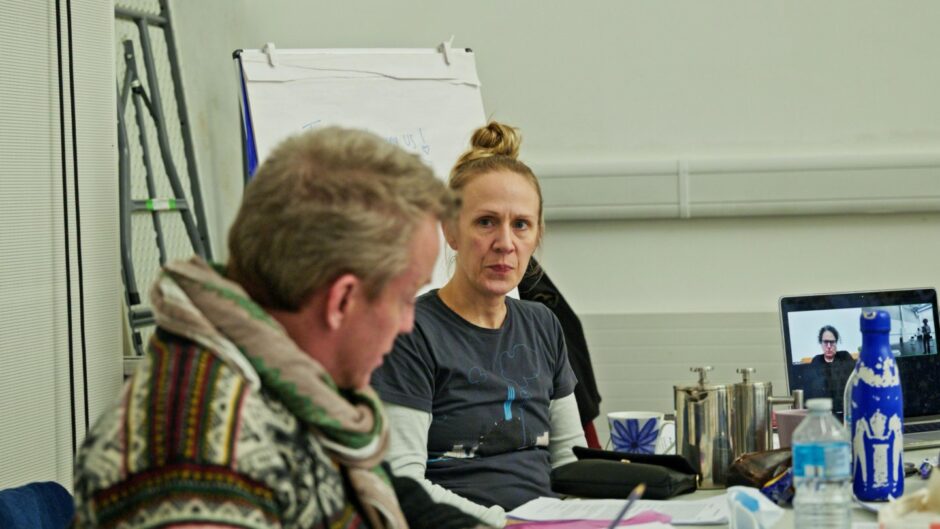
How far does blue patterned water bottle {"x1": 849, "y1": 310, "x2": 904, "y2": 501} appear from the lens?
1.53m

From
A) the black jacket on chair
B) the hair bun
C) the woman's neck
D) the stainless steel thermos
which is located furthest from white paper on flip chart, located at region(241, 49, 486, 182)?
the stainless steel thermos

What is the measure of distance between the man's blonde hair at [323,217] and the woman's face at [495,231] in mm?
998

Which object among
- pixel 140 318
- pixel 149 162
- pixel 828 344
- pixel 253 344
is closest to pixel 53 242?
pixel 140 318

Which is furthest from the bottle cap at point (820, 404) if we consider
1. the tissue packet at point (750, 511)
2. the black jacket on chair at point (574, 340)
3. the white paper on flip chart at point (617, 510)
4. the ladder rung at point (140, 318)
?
the ladder rung at point (140, 318)

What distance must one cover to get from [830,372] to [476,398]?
0.67m

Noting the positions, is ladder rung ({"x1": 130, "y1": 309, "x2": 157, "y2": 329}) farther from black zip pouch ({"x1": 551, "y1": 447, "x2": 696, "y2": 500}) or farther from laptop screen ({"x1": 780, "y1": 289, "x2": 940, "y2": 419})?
laptop screen ({"x1": 780, "y1": 289, "x2": 940, "y2": 419})

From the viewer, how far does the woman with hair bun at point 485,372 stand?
6.05ft

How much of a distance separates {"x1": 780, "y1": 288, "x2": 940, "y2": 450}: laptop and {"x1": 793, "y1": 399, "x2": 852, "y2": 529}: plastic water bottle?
0.74 meters

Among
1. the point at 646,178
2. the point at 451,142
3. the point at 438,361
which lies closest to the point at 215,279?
the point at 438,361

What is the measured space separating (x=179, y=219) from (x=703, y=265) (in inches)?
69.9

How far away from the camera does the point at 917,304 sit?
2148mm

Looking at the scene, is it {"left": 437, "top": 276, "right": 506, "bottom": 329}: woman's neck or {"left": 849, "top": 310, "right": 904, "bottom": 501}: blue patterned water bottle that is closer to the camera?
{"left": 849, "top": 310, "right": 904, "bottom": 501}: blue patterned water bottle

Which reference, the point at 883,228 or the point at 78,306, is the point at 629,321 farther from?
the point at 78,306

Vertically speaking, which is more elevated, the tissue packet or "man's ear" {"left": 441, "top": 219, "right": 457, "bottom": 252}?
"man's ear" {"left": 441, "top": 219, "right": 457, "bottom": 252}
